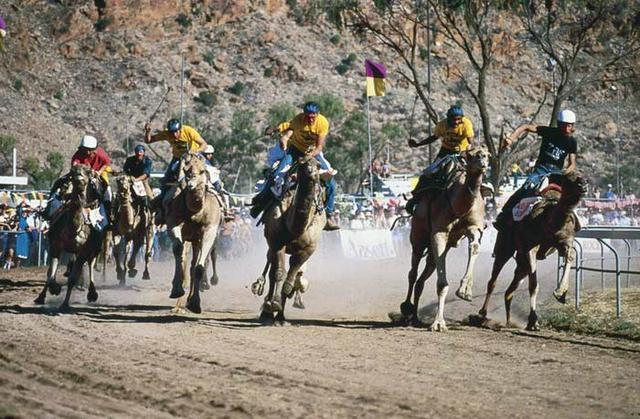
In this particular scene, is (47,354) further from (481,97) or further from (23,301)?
(481,97)

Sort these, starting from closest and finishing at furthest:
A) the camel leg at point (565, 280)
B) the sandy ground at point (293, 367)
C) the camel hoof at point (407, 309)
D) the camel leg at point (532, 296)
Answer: the sandy ground at point (293, 367)
the camel leg at point (565, 280)
the camel leg at point (532, 296)
the camel hoof at point (407, 309)

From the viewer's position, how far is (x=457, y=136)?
17.4 meters

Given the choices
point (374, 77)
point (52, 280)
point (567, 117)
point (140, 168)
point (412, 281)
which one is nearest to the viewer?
point (567, 117)

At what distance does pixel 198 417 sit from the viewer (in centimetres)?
827

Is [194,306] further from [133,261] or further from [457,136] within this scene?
[133,261]

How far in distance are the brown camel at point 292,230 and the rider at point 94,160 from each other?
4107 millimetres

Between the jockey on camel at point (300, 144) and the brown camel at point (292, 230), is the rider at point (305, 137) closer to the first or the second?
the jockey on camel at point (300, 144)

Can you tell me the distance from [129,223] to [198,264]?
26.0ft

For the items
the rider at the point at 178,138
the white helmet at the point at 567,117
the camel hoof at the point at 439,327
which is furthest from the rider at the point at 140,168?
the white helmet at the point at 567,117

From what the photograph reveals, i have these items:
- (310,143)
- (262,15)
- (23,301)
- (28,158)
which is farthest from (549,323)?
(262,15)

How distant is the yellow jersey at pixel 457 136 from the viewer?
17328 mm

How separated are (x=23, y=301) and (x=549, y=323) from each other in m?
9.56

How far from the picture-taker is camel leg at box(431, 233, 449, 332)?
621 inches

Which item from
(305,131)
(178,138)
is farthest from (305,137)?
(178,138)
